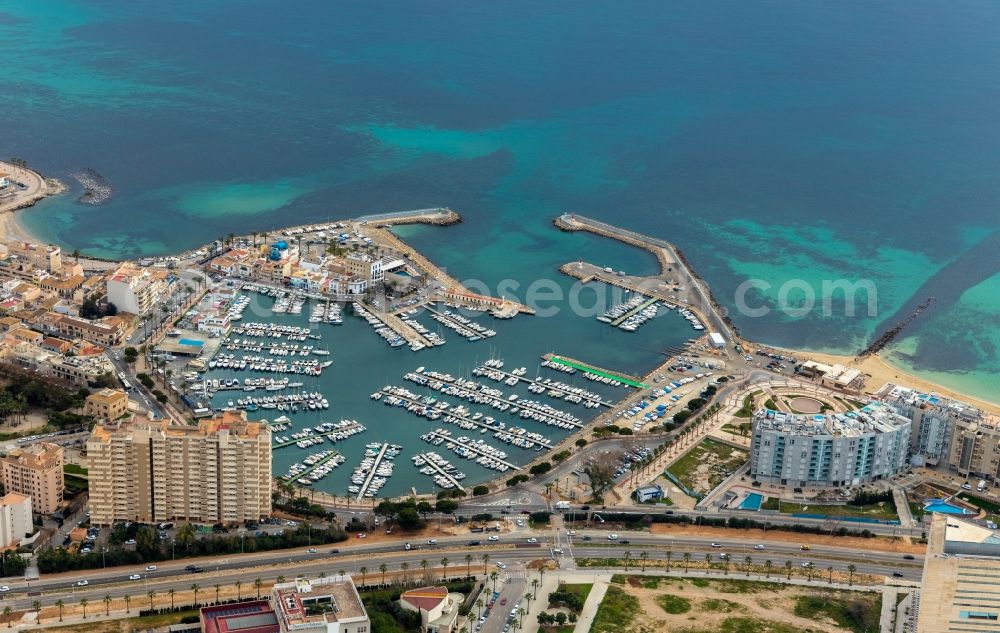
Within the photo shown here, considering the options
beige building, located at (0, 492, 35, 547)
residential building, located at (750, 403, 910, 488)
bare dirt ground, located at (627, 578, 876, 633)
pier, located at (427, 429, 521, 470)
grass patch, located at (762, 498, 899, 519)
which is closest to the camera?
bare dirt ground, located at (627, 578, 876, 633)

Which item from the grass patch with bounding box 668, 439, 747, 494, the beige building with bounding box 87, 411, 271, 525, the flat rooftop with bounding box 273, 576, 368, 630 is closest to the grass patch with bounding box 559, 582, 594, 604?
the flat rooftop with bounding box 273, 576, 368, 630

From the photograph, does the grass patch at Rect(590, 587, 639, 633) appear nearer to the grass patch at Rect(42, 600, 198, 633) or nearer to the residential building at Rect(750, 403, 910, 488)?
the residential building at Rect(750, 403, 910, 488)

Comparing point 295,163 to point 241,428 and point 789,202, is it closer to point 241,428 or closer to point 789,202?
point 789,202

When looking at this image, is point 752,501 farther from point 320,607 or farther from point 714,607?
point 320,607

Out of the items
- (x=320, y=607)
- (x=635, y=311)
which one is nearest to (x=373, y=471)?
(x=320, y=607)

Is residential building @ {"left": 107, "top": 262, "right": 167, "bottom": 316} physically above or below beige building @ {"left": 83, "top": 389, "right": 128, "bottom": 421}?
above

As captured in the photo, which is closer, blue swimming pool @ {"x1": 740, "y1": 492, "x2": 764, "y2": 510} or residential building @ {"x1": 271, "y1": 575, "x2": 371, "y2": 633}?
residential building @ {"x1": 271, "y1": 575, "x2": 371, "y2": 633}

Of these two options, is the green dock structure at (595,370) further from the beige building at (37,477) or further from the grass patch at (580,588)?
the beige building at (37,477)
